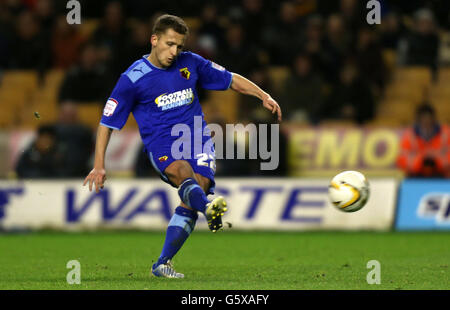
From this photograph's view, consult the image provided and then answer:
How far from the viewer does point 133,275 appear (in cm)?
817

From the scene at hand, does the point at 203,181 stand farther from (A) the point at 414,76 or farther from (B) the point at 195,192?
(A) the point at 414,76

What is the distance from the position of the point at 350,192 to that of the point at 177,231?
1.73 m

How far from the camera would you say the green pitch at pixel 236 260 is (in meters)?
7.48

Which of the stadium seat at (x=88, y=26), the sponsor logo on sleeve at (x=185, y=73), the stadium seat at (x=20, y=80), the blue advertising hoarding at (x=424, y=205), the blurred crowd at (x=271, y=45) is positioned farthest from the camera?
the stadium seat at (x=88, y=26)

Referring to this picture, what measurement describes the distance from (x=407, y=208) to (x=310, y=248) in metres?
3.28

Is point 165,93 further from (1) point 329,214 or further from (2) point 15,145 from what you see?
(2) point 15,145

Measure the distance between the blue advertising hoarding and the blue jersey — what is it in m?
6.61

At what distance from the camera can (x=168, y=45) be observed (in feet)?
25.2

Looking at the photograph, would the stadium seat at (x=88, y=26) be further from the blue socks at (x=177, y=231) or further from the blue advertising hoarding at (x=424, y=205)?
the blue socks at (x=177, y=231)

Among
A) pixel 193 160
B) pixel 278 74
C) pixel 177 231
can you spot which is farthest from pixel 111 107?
pixel 278 74

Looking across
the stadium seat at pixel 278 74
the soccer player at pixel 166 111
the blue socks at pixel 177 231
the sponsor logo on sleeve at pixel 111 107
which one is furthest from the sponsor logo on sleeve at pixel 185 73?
the stadium seat at pixel 278 74

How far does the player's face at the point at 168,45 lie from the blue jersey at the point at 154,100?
6.7 inches

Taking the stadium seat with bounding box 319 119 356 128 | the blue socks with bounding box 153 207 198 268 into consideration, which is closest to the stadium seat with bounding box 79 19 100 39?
the stadium seat with bounding box 319 119 356 128
